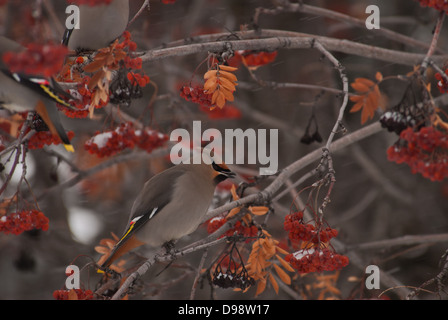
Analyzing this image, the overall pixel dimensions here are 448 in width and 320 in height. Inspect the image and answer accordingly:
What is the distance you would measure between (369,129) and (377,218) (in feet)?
7.86

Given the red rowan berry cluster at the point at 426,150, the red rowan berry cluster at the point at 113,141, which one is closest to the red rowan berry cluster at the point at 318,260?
the red rowan berry cluster at the point at 426,150

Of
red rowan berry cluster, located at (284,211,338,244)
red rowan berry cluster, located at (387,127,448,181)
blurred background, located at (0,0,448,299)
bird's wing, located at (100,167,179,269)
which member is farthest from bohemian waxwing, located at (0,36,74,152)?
blurred background, located at (0,0,448,299)

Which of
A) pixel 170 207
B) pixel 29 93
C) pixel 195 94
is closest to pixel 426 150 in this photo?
pixel 195 94

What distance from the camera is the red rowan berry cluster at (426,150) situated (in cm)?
208

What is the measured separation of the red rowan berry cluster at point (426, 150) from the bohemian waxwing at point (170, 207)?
918mm

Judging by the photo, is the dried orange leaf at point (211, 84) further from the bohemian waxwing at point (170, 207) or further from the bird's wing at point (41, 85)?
the bird's wing at point (41, 85)

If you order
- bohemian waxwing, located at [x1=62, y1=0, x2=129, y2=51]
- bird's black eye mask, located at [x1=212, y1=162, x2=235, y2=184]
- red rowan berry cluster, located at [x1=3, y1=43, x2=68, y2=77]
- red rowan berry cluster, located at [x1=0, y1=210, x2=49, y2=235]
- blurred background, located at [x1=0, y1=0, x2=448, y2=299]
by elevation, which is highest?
Result: blurred background, located at [x1=0, y1=0, x2=448, y2=299]

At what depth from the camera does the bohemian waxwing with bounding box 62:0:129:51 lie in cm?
235

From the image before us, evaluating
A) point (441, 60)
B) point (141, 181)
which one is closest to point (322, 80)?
point (141, 181)

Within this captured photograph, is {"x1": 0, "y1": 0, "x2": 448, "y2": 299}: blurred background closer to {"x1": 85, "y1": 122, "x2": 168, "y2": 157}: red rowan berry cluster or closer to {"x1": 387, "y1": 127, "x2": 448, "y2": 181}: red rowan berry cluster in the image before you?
{"x1": 85, "y1": 122, "x2": 168, "y2": 157}: red rowan berry cluster

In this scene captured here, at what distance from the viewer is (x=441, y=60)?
3.19m

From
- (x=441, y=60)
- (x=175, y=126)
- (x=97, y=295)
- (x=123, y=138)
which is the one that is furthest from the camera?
(x=175, y=126)

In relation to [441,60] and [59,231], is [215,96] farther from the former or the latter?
[59,231]

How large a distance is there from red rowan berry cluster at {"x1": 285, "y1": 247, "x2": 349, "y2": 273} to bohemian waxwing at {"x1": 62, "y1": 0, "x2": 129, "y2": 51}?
45.4 inches
